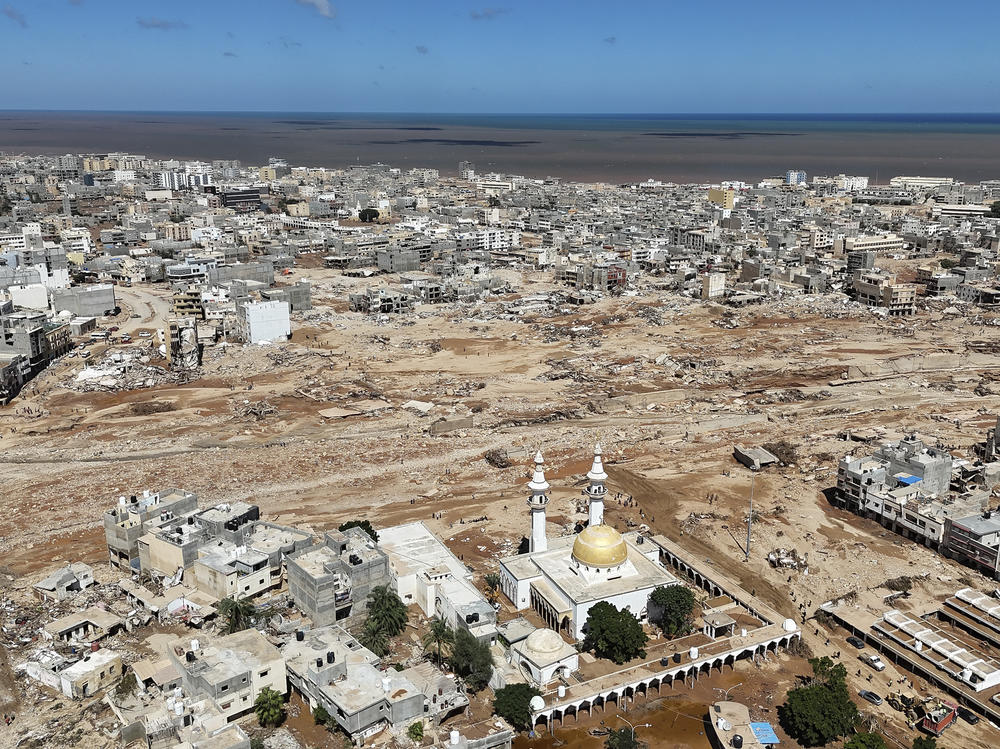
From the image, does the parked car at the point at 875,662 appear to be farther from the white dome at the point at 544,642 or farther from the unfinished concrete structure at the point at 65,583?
the unfinished concrete structure at the point at 65,583

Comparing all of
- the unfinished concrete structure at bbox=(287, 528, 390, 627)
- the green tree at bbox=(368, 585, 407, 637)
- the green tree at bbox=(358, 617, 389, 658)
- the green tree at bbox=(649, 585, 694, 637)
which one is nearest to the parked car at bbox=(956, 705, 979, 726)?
the green tree at bbox=(649, 585, 694, 637)

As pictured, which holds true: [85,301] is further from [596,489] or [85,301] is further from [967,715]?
[967,715]

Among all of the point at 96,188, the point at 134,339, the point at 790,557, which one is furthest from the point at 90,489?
the point at 96,188

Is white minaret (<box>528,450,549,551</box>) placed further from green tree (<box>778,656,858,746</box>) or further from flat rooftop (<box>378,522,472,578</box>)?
green tree (<box>778,656,858,746</box>)

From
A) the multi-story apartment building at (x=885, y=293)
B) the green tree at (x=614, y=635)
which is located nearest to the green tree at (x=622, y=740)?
the green tree at (x=614, y=635)

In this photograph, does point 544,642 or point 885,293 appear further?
point 885,293

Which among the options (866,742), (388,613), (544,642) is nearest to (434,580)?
(388,613)
